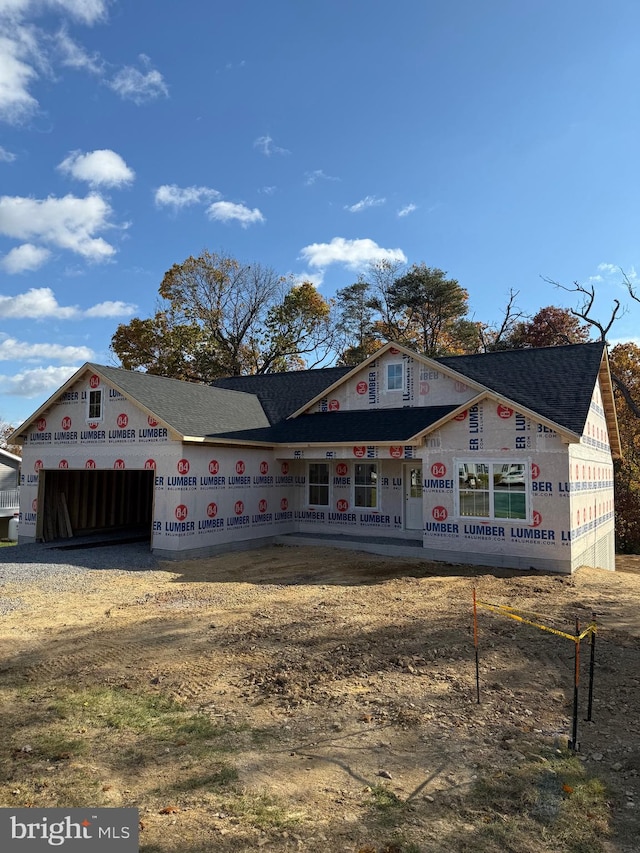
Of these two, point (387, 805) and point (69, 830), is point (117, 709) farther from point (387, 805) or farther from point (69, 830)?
point (387, 805)

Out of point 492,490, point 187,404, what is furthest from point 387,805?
point 187,404

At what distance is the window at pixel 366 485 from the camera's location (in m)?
18.5

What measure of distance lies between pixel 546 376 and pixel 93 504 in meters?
16.6

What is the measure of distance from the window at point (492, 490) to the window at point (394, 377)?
4.70 meters

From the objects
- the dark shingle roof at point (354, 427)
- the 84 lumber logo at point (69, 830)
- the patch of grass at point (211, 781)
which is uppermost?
the dark shingle roof at point (354, 427)

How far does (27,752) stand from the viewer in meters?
4.74

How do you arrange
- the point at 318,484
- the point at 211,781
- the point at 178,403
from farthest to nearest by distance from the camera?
the point at 318,484, the point at 178,403, the point at 211,781

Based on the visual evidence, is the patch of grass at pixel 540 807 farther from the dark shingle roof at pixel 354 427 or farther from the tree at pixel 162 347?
the tree at pixel 162 347

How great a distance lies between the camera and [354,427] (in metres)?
18.0

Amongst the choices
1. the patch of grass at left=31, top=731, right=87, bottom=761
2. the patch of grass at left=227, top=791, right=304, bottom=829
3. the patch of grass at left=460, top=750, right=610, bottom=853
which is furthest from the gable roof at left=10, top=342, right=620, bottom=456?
the patch of grass at left=227, top=791, right=304, bottom=829

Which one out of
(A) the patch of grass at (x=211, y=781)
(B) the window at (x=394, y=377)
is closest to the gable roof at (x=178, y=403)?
(B) the window at (x=394, y=377)

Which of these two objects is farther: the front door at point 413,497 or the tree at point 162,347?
the tree at point 162,347

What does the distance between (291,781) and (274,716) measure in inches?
49.6

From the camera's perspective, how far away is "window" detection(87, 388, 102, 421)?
1734 centimetres
